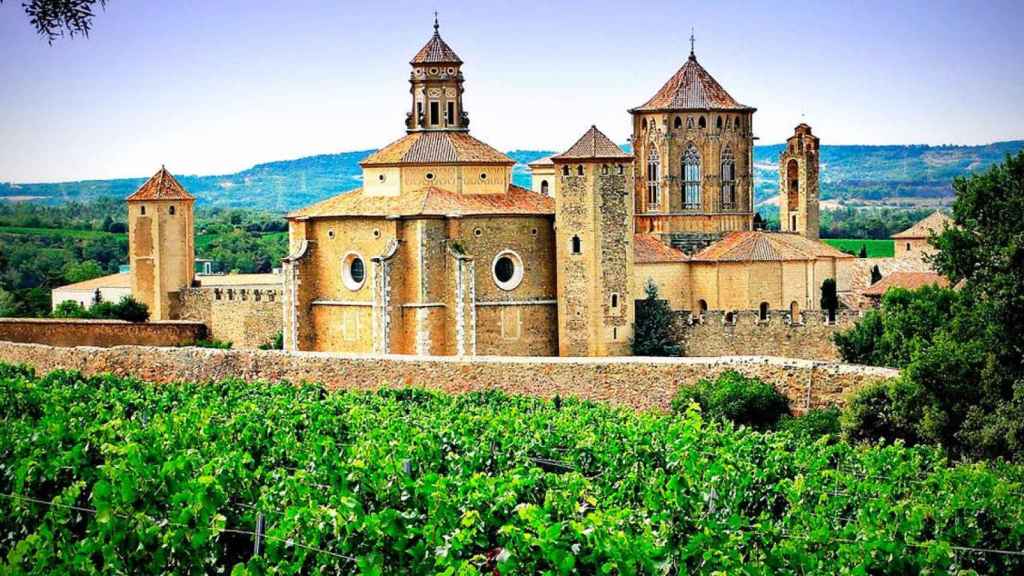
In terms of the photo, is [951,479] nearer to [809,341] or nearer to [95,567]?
[95,567]

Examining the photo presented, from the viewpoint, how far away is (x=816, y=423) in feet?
82.8

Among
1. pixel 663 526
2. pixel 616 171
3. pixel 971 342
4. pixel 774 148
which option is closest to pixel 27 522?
pixel 663 526

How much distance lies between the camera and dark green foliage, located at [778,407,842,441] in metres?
24.8

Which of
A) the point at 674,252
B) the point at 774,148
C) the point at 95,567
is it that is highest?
the point at 774,148

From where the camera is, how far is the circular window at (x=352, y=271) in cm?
3831

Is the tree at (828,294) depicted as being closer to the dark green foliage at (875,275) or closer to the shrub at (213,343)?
the dark green foliage at (875,275)

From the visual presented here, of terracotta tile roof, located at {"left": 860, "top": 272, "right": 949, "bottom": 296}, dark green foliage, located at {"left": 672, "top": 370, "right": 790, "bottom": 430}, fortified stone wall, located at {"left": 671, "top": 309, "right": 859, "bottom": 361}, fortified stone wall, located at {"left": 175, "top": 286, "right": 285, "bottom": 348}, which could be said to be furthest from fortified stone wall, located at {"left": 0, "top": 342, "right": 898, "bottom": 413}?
terracotta tile roof, located at {"left": 860, "top": 272, "right": 949, "bottom": 296}

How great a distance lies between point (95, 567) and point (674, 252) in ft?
104

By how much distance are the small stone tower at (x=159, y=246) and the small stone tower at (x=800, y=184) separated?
19304 mm

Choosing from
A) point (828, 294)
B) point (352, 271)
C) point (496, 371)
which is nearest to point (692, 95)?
point (828, 294)

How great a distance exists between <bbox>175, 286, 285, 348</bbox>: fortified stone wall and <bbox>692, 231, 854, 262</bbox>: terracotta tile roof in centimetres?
1088

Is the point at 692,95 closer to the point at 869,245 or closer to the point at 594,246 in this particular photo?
the point at 594,246

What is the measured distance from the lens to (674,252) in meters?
44.2

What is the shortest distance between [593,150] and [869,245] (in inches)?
2142
